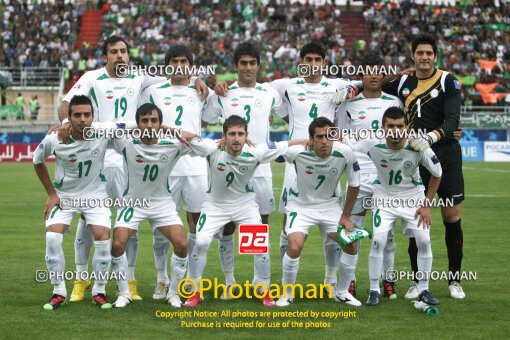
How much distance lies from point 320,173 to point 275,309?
1502 mm

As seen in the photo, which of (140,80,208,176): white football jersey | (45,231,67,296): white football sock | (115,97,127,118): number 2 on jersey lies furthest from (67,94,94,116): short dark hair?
(45,231,67,296): white football sock

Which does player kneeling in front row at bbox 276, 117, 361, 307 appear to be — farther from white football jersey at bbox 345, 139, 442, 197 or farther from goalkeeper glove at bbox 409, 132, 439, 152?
goalkeeper glove at bbox 409, 132, 439, 152

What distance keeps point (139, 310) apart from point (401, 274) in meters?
3.28

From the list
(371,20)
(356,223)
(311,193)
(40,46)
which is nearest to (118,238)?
(311,193)

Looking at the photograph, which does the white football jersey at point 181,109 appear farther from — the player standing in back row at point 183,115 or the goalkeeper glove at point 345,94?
the goalkeeper glove at point 345,94

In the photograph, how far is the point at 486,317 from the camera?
7.99 m

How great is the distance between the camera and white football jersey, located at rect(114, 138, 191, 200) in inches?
343

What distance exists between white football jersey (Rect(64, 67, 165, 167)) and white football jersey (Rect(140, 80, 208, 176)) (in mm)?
205

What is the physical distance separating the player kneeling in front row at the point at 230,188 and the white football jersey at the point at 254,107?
0.60 meters

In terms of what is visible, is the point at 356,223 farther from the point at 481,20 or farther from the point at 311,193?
the point at 481,20

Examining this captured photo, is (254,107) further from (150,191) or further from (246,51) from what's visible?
(150,191)

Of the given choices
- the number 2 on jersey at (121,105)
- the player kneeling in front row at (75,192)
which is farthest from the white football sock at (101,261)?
the number 2 on jersey at (121,105)

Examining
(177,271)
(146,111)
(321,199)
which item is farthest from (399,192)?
(146,111)

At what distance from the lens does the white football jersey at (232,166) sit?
8.77 metres
